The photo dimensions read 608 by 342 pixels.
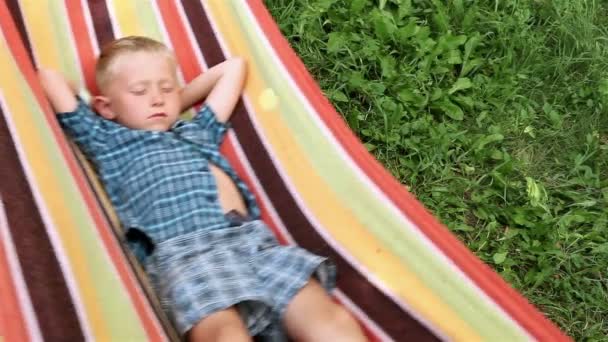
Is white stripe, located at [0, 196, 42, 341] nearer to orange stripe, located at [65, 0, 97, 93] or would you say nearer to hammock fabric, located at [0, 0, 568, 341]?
hammock fabric, located at [0, 0, 568, 341]

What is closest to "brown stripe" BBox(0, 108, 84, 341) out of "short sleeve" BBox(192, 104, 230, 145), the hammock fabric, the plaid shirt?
the hammock fabric

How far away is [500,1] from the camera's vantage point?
309 centimetres

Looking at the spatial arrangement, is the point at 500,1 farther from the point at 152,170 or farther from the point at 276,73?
the point at 152,170

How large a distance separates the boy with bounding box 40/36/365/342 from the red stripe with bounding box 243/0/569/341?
0.57 ft

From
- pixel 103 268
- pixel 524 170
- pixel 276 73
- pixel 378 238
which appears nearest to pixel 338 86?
pixel 276 73

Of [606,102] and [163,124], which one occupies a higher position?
[163,124]

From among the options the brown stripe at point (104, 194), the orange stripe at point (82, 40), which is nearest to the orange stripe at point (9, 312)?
→ the brown stripe at point (104, 194)

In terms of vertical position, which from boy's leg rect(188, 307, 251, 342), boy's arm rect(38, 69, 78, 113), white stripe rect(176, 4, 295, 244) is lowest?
boy's leg rect(188, 307, 251, 342)

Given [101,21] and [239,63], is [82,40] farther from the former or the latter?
[239,63]

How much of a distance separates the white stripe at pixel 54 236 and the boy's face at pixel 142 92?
18.6 inches

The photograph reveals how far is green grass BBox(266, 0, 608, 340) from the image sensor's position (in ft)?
7.72

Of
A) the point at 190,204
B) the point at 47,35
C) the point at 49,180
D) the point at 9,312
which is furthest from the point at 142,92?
the point at 9,312

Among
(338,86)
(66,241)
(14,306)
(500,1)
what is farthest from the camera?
(500,1)

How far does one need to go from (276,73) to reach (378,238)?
0.67 meters
